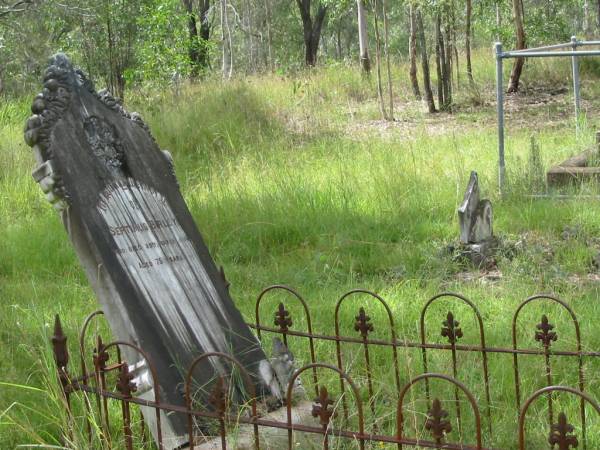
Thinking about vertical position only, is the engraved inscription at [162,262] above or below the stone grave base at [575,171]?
above

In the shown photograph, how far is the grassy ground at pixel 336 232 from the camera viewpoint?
13.8 ft

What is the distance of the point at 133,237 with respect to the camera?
3.50m

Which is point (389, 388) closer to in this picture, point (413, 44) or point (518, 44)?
point (413, 44)

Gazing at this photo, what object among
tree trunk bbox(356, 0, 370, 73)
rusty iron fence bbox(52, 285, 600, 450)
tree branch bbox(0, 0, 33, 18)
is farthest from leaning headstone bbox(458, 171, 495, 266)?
tree trunk bbox(356, 0, 370, 73)

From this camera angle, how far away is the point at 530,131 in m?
11.2

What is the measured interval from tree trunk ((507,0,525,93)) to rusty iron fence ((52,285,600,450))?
417 inches

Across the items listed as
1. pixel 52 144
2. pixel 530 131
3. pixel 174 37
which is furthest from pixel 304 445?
pixel 174 37

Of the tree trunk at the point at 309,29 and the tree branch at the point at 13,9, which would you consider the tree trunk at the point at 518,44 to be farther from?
the tree trunk at the point at 309,29

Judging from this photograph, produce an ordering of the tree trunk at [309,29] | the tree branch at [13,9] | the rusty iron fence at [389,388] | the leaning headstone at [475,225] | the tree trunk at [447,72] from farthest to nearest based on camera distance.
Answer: the tree trunk at [309,29] → the tree trunk at [447,72] → the tree branch at [13,9] → the leaning headstone at [475,225] → the rusty iron fence at [389,388]

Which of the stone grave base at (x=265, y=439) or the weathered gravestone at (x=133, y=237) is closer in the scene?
the stone grave base at (x=265, y=439)

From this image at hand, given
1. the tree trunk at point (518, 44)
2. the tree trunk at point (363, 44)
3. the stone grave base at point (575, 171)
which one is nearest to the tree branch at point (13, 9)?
the tree trunk at point (363, 44)

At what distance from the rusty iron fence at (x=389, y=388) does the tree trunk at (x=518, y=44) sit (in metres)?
10.6

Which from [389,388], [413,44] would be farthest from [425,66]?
[389,388]

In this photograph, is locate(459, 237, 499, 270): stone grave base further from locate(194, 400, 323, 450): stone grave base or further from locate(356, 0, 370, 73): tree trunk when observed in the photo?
locate(356, 0, 370, 73): tree trunk
